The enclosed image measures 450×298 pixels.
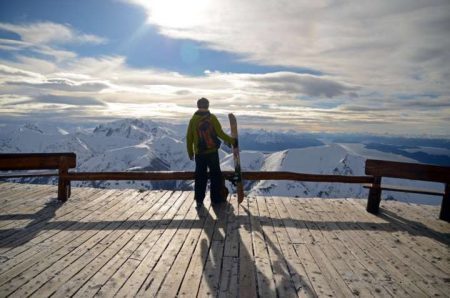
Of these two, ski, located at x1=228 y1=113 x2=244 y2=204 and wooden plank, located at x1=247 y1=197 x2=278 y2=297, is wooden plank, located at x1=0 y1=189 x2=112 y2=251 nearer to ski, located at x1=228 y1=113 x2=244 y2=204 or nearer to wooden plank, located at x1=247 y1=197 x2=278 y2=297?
wooden plank, located at x1=247 y1=197 x2=278 y2=297

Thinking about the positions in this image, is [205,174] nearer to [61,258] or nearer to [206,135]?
[206,135]

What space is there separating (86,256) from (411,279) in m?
5.69

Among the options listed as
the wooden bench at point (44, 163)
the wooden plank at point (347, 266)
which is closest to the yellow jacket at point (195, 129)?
the wooden plank at point (347, 266)

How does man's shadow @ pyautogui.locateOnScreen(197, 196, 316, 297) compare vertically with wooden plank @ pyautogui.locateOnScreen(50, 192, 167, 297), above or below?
above

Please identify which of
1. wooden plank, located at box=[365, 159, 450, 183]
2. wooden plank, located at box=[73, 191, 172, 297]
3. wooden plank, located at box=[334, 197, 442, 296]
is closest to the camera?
wooden plank, located at box=[73, 191, 172, 297]

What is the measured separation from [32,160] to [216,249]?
6857 millimetres

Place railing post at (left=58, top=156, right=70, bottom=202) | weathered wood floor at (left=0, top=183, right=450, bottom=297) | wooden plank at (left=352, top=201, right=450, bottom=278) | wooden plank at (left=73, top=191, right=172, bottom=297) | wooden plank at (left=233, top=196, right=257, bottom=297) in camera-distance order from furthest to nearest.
A: railing post at (left=58, top=156, right=70, bottom=202) < wooden plank at (left=352, top=201, right=450, bottom=278) < weathered wood floor at (left=0, top=183, right=450, bottom=297) < wooden plank at (left=233, top=196, right=257, bottom=297) < wooden plank at (left=73, top=191, right=172, bottom=297)

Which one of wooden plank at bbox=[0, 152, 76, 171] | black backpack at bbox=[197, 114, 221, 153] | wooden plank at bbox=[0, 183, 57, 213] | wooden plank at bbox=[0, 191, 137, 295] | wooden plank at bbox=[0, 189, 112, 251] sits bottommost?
wooden plank at bbox=[0, 183, 57, 213]

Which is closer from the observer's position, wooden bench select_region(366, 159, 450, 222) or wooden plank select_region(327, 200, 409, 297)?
wooden plank select_region(327, 200, 409, 297)

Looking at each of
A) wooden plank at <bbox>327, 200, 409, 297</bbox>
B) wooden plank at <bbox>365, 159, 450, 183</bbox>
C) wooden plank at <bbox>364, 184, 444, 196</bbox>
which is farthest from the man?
wooden plank at <bbox>364, 184, 444, 196</bbox>

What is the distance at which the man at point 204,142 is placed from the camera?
33.9 ft

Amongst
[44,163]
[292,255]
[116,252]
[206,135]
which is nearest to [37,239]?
[116,252]

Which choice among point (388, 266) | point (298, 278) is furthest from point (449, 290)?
point (298, 278)

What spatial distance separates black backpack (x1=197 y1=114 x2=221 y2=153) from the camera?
407 inches
